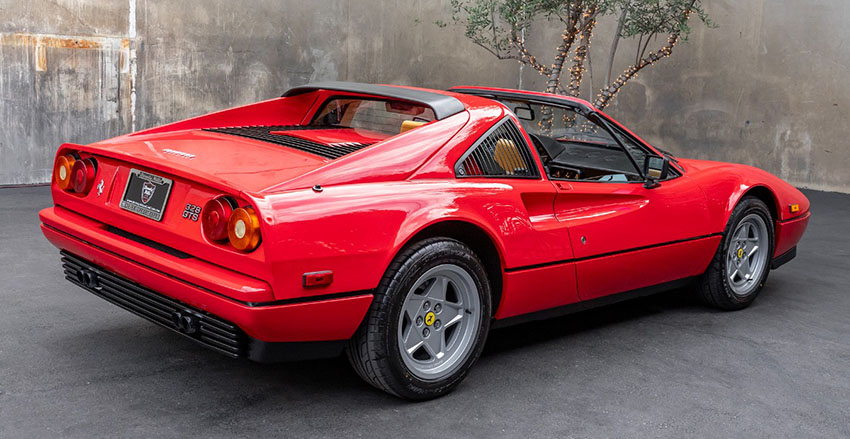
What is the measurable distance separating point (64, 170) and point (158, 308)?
0.97 metres

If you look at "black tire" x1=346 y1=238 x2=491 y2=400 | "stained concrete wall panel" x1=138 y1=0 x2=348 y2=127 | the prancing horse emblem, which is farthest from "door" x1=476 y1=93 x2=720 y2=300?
"stained concrete wall panel" x1=138 y1=0 x2=348 y2=127

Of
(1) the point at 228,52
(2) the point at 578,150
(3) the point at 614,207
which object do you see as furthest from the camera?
(1) the point at 228,52

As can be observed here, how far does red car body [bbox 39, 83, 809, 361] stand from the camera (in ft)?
9.29

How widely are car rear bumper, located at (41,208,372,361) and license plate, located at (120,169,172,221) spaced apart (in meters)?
0.18

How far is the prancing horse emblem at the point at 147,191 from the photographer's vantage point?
3.17 meters

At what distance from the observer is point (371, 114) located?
4.06 meters

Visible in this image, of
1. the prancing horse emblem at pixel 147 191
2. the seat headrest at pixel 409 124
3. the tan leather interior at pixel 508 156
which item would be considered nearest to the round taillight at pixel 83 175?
the prancing horse emblem at pixel 147 191

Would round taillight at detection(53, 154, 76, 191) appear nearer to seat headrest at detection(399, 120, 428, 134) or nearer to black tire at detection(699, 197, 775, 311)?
seat headrest at detection(399, 120, 428, 134)

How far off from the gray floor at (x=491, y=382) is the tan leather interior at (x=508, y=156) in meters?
0.90

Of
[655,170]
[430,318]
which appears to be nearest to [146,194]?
[430,318]

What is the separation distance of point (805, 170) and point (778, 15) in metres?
2.09

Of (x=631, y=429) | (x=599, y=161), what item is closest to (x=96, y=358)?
(x=631, y=429)

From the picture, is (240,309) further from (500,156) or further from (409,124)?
(500,156)

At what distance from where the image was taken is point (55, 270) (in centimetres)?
524
